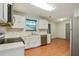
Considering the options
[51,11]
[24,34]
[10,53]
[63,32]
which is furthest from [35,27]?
[10,53]

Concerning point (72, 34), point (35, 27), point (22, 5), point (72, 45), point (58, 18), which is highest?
point (22, 5)

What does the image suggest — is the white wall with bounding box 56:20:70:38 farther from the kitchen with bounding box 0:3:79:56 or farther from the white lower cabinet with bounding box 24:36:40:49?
the white lower cabinet with bounding box 24:36:40:49

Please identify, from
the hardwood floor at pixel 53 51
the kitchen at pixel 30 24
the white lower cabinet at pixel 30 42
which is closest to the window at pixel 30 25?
the kitchen at pixel 30 24

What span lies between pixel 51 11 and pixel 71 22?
1.27 feet

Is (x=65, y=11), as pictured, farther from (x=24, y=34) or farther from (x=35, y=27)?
(x=24, y=34)

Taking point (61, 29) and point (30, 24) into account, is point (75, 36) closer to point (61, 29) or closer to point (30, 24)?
point (61, 29)

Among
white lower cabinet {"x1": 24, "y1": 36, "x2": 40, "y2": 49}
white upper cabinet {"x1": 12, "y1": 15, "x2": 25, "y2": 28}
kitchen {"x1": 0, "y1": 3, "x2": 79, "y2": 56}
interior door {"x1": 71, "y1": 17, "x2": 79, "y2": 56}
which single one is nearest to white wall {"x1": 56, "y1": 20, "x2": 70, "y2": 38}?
kitchen {"x1": 0, "y1": 3, "x2": 79, "y2": 56}

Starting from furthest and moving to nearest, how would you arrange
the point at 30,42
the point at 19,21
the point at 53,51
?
the point at 53,51 → the point at 30,42 → the point at 19,21

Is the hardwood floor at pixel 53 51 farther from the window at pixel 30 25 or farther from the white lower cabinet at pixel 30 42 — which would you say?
the window at pixel 30 25

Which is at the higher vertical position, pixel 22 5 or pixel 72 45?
pixel 22 5

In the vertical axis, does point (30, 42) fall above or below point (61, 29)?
below

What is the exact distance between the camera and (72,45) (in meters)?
1.41

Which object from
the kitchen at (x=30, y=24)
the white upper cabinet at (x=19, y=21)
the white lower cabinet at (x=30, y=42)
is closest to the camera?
the kitchen at (x=30, y=24)

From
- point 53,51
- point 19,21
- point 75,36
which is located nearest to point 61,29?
point 75,36
